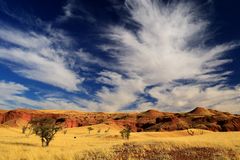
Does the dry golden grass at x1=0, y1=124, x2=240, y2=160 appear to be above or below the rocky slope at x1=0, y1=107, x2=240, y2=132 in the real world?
below

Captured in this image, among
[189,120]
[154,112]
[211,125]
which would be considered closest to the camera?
[211,125]

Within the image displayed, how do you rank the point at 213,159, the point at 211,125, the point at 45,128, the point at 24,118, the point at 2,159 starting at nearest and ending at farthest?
the point at 2,159
the point at 213,159
the point at 45,128
the point at 211,125
the point at 24,118

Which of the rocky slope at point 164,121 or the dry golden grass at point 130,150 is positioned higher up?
the rocky slope at point 164,121

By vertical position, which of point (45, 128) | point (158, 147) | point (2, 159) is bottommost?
point (2, 159)

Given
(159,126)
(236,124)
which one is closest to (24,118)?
(159,126)

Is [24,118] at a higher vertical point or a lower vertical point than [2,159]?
higher

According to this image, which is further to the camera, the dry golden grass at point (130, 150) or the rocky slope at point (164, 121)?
the rocky slope at point (164, 121)

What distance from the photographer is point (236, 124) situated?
114m

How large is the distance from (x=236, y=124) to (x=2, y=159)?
112m

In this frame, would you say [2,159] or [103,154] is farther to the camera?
[103,154]

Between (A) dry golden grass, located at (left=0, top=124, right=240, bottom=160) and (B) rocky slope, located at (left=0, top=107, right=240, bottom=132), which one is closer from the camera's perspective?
(A) dry golden grass, located at (left=0, top=124, right=240, bottom=160)

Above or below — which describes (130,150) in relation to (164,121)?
below

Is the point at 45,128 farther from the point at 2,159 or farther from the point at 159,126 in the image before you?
the point at 159,126

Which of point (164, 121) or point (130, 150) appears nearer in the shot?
point (130, 150)
